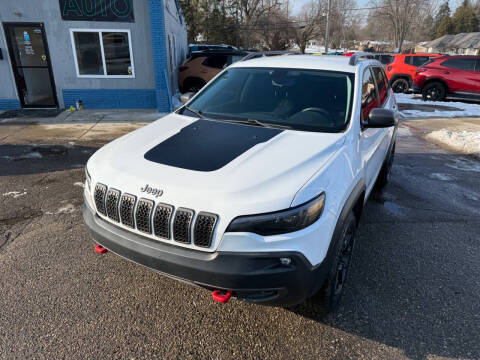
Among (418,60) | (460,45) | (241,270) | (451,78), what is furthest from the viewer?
(460,45)

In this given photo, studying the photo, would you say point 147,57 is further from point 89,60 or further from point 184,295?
point 184,295

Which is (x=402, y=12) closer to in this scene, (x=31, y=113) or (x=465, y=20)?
(x=465, y=20)

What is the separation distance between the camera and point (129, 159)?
244 cm

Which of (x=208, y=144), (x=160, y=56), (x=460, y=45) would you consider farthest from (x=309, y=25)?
(x=208, y=144)

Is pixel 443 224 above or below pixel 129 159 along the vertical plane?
below

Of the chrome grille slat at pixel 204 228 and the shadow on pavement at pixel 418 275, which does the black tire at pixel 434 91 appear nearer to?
the shadow on pavement at pixel 418 275

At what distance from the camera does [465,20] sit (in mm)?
68938

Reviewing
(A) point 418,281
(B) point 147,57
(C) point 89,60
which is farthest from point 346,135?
(C) point 89,60

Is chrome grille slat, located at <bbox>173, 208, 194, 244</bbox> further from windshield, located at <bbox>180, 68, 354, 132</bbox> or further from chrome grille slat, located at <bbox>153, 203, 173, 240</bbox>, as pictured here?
windshield, located at <bbox>180, 68, 354, 132</bbox>

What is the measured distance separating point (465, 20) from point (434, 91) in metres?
72.6

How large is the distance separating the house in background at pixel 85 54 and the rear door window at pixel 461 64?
10.1 meters

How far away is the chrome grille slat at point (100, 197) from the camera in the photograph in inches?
91.7

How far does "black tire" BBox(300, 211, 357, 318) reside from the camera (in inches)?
92.6

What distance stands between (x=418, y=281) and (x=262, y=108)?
2.05 meters
